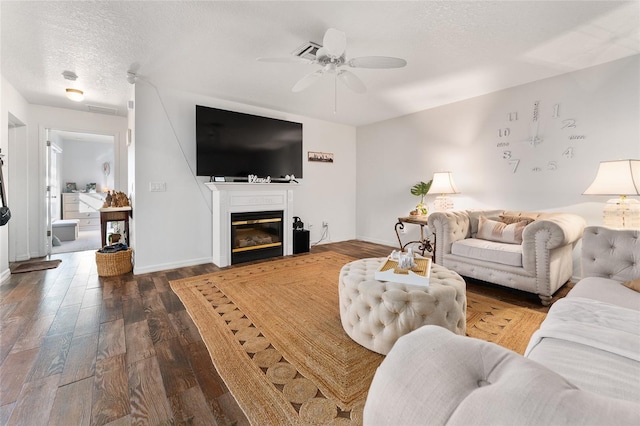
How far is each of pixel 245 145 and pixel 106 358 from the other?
3.11 meters

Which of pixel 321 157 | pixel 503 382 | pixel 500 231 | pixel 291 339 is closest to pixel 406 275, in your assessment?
pixel 291 339

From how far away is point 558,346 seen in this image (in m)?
1.02

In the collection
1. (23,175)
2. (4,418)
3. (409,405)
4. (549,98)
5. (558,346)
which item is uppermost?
(549,98)

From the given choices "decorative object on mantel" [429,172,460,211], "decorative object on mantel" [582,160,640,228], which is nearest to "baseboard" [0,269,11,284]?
"decorative object on mantel" [429,172,460,211]

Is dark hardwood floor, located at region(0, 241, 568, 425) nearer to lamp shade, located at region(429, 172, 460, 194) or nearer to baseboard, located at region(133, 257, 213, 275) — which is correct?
baseboard, located at region(133, 257, 213, 275)

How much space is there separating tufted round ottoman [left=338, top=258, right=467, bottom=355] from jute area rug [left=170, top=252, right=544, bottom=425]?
0.13m

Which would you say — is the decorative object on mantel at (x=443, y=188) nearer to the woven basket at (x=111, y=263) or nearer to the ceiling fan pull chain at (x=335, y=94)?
the ceiling fan pull chain at (x=335, y=94)

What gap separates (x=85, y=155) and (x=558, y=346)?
9.92 metres

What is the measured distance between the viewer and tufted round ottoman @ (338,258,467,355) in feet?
5.49

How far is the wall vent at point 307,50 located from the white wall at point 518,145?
258 cm

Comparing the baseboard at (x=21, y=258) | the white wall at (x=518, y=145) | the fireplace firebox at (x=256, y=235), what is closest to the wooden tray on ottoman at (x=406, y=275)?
the white wall at (x=518, y=145)

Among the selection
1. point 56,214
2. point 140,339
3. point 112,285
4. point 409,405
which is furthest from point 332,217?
point 56,214

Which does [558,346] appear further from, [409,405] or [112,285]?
[112,285]

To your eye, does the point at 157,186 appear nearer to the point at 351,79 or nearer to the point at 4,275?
the point at 4,275
